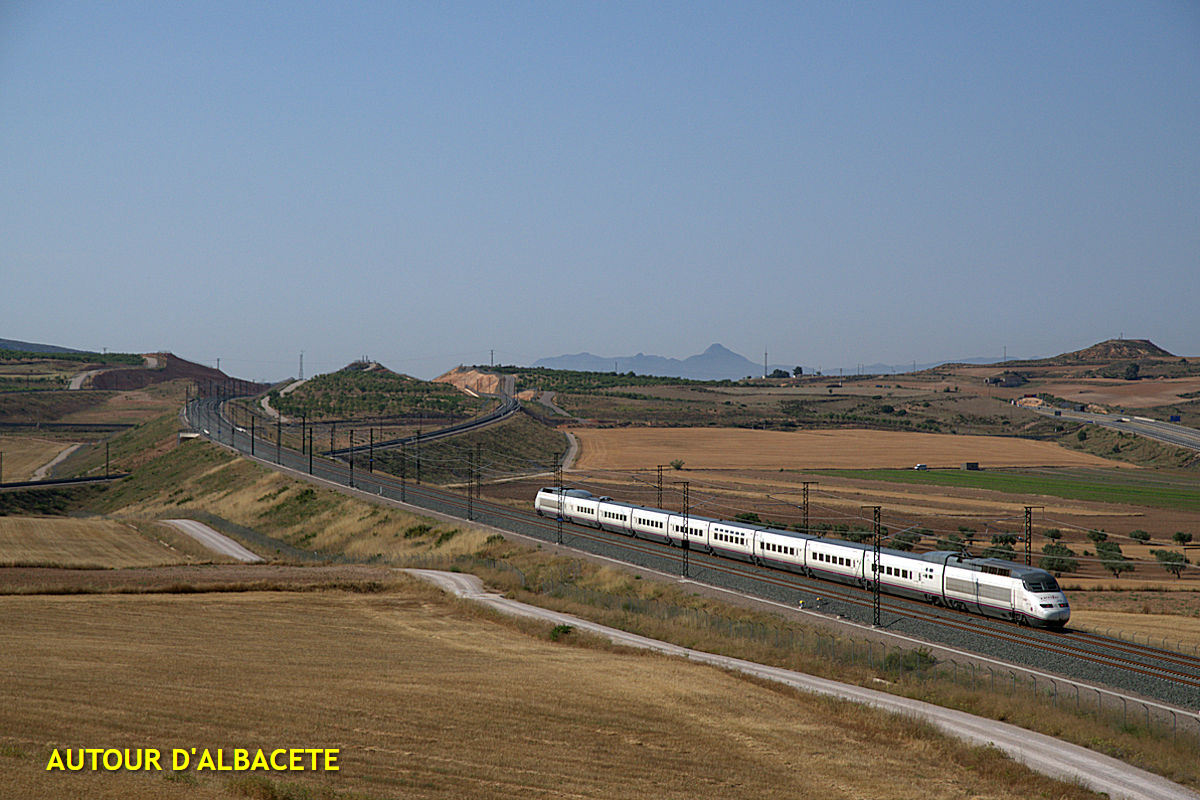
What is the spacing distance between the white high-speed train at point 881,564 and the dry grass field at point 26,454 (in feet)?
301

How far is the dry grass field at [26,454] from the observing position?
126931mm

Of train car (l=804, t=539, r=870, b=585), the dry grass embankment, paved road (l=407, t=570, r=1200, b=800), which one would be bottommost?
the dry grass embankment

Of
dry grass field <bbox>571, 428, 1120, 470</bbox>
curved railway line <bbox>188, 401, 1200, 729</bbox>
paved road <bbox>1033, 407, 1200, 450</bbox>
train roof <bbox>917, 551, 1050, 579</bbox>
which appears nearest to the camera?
curved railway line <bbox>188, 401, 1200, 729</bbox>

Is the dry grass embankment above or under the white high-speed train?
under

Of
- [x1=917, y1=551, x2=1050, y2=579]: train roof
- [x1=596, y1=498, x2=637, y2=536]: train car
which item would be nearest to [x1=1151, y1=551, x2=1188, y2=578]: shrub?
[x1=917, y1=551, x2=1050, y2=579]: train roof

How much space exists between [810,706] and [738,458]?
4473 inches

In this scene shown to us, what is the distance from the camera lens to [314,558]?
64.6 m

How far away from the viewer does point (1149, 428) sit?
16975cm

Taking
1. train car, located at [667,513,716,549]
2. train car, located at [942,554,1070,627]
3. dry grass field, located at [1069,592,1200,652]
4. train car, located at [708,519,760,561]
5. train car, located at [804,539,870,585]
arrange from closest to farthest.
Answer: train car, located at [942,554,1070,627]
dry grass field, located at [1069,592,1200,652]
train car, located at [804,539,870,585]
train car, located at [708,519,760,561]
train car, located at [667,513,716,549]

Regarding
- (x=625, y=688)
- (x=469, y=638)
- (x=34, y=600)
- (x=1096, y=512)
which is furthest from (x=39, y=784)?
(x=1096, y=512)

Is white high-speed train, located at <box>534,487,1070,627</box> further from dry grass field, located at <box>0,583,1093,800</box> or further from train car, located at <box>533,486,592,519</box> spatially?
dry grass field, located at <box>0,583,1093,800</box>

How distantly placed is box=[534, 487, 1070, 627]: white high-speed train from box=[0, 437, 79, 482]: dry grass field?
91629 millimetres

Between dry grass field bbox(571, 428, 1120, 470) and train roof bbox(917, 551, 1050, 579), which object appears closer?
train roof bbox(917, 551, 1050, 579)

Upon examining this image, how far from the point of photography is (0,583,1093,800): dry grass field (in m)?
19.4
